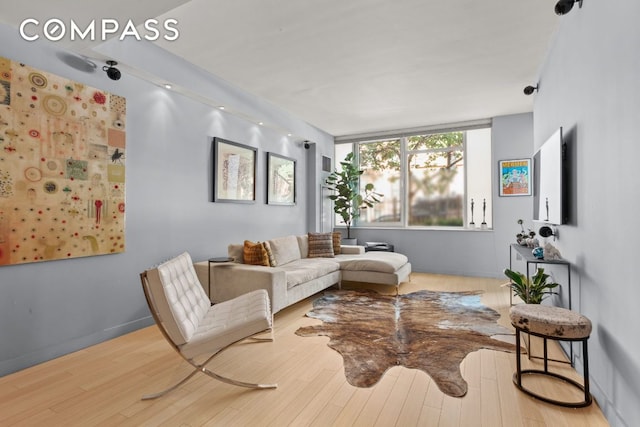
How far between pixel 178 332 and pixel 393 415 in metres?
1.34

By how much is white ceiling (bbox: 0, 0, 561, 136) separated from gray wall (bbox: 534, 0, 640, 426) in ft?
2.31

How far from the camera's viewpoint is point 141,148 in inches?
131

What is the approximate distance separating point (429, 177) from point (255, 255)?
A: 4025mm

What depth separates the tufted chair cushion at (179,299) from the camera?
2002 millimetres

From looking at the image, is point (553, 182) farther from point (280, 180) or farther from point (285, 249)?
point (280, 180)

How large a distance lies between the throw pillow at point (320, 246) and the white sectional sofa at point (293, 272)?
0.08 meters

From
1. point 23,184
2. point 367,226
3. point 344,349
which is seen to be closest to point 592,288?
point 344,349

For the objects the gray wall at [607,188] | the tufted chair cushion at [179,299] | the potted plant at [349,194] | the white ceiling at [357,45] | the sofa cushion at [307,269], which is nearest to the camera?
the gray wall at [607,188]

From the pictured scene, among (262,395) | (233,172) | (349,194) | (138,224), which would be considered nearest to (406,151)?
(349,194)

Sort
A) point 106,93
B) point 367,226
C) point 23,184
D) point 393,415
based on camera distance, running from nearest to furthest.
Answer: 1. point 393,415
2. point 23,184
3. point 106,93
4. point 367,226

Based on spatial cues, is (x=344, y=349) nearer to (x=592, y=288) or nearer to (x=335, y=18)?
(x=592, y=288)

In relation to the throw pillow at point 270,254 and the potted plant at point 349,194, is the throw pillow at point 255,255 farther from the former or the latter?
the potted plant at point 349,194

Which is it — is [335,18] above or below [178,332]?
above

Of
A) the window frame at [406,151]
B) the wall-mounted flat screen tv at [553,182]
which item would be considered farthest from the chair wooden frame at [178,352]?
the window frame at [406,151]
